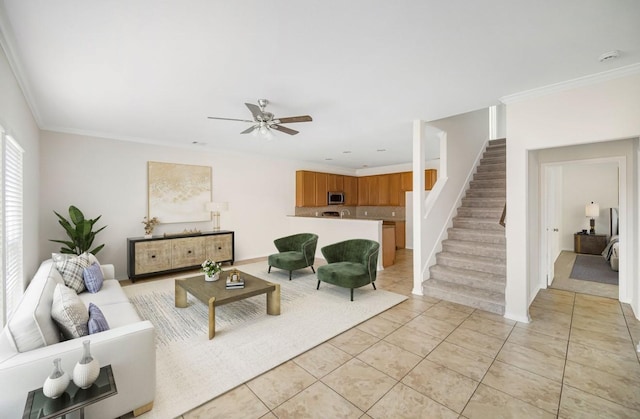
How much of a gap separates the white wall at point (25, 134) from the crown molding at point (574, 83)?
4.81 m

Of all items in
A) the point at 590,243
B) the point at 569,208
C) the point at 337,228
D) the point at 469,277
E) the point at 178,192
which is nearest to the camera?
the point at 469,277

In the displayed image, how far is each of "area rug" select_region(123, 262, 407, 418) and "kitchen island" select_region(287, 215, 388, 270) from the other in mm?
1616

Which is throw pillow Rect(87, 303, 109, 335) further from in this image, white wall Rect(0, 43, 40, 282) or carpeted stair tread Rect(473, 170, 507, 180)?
carpeted stair tread Rect(473, 170, 507, 180)

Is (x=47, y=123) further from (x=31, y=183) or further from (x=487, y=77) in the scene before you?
(x=487, y=77)

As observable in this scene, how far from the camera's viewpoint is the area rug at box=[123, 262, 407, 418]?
2117 mm

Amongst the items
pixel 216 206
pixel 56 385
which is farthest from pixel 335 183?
pixel 56 385

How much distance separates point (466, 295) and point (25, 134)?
580 cm

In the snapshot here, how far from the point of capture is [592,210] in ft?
21.4

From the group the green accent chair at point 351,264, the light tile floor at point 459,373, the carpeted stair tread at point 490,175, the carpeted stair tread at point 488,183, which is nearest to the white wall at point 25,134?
the light tile floor at point 459,373

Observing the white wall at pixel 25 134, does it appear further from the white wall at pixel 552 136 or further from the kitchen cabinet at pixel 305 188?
the kitchen cabinet at pixel 305 188

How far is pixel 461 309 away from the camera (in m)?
3.54

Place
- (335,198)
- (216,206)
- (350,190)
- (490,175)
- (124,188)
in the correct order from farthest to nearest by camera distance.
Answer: (350,190), (335,198), (216,206), (490,175), (124,188)

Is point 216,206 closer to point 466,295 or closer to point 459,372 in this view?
point 466,295

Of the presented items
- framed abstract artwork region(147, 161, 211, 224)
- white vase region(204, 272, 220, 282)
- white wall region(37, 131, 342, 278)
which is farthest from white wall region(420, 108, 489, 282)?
framed abstract artwork region(147, 161, 211, 224)
